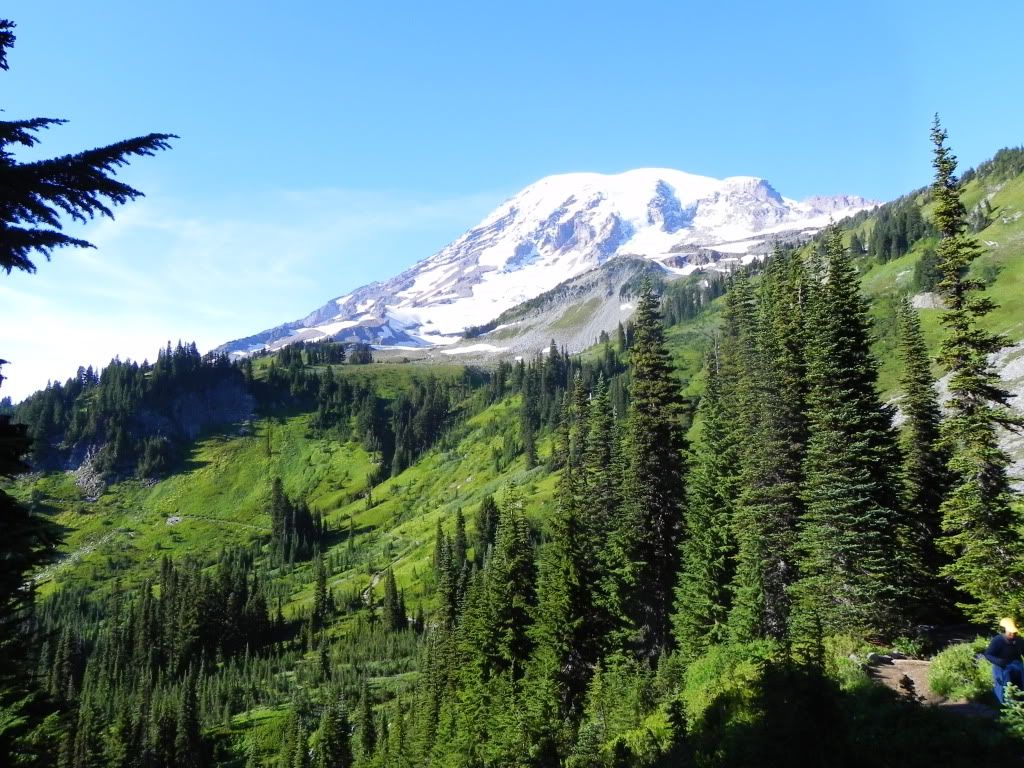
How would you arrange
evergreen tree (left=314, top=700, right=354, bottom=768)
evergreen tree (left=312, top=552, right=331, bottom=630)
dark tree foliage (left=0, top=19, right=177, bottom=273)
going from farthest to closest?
evergreen tree (left=312, top=552, right=331, bottom=630) → evergreen tree (left=314, top=700, right=354, bottom=768) → dark tree foliage (left=0, top=19, right=177, bottom=273)

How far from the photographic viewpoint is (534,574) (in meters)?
47.8

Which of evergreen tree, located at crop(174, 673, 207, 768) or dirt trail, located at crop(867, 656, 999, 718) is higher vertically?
dirt trail, located at crop(867, 656, 999, 718)

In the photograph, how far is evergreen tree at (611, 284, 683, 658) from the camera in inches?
1763

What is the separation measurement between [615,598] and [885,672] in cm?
2123

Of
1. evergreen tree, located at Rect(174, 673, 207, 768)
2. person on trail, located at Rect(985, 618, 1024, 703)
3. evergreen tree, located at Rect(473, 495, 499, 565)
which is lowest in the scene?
evergreen tree, located at Rect(174, 673, 207, 768)

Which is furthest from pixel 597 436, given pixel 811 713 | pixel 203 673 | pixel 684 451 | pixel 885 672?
pixel 203 673

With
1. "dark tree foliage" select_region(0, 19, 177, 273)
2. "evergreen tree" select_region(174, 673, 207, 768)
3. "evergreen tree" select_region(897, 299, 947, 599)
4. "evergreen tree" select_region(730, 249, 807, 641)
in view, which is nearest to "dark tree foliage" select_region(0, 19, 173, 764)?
"dark tree foliage" select_region(0, 19, 177, 273)

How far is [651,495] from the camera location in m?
44.9

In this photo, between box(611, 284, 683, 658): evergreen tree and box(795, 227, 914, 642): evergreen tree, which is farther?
box(611, 284, 683, 658): evergreen tree

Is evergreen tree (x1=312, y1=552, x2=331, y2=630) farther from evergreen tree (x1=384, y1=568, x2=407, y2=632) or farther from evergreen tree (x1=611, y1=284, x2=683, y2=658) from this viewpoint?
evergreen tree (x1=611, y1=284, x2=683, y2=658)

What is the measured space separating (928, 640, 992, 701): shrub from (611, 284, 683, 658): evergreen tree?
2429 centimetres

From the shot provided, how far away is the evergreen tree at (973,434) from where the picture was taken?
86.0ft

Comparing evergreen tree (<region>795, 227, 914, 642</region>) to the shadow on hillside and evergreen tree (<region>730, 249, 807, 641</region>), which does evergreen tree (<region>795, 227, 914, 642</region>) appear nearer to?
evergreen tree (<region>730, 249, 807, 641</region>)

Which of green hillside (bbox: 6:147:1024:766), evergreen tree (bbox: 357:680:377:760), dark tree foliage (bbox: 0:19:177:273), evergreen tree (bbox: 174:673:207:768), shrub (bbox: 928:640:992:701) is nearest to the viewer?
dark tree foliage (bbox: 0:19:177:273)
